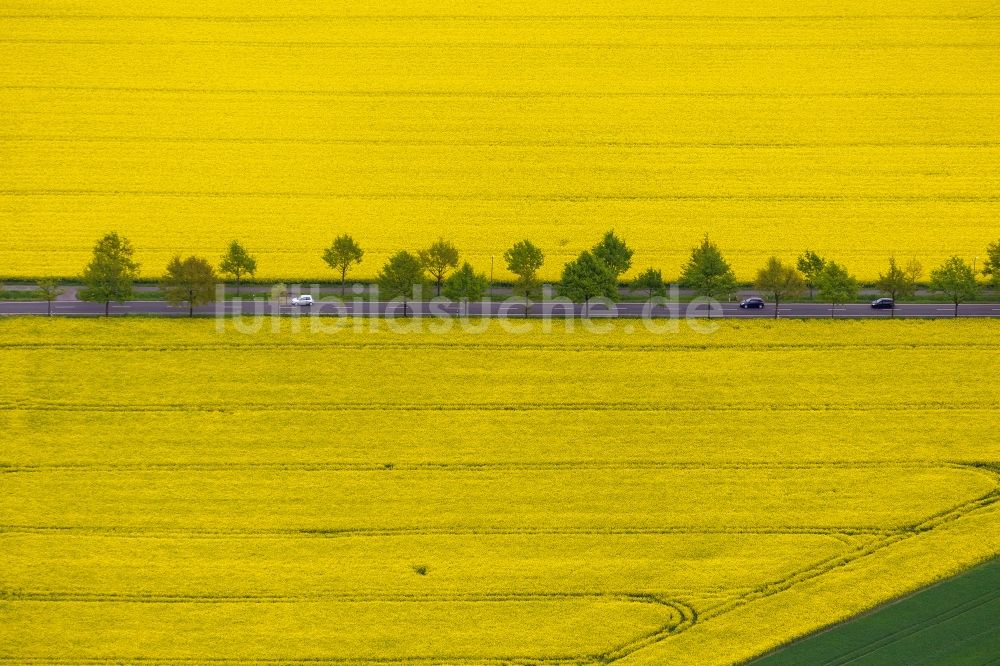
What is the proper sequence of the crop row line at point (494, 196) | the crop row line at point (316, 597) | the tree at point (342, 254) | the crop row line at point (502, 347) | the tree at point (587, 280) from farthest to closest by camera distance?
the crop row line at point (494, 196) → the tree at point (342, 254) → the tree at point (587, 280) → the crop row line at point (502, 347) → the crop row line at point (316, 597)

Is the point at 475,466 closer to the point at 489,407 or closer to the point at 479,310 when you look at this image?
Result: the point at 489,407

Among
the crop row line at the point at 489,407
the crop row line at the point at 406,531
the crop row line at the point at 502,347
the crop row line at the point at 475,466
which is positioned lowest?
the crop row line at the point at 406,531

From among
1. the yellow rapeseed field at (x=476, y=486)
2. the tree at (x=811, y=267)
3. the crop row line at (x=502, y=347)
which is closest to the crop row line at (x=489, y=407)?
the yellow rapeseed field at (x=476, y=486)

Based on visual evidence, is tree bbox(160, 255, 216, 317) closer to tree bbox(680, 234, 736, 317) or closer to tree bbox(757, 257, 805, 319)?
tree bbox(680, 234, 736, 317)

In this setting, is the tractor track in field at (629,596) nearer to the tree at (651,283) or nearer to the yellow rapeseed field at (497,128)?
the tree at (651,283)

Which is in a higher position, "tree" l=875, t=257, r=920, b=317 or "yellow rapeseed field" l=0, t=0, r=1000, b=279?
"yellow rapeseed field" l=0, t=0, r=1000, b=279

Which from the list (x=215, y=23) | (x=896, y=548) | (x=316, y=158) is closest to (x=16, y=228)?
(x=316, y=158)

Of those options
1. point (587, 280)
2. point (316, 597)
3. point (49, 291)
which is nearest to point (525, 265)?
point (587, 280)

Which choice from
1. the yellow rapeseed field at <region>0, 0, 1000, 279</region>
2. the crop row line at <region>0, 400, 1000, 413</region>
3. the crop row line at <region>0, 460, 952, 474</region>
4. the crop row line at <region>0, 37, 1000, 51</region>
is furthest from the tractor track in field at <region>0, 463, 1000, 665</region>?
the crop row line at <region>0, 37, 1000, 51</region>

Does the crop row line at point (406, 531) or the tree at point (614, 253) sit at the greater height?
the tree at point (614, 253)
